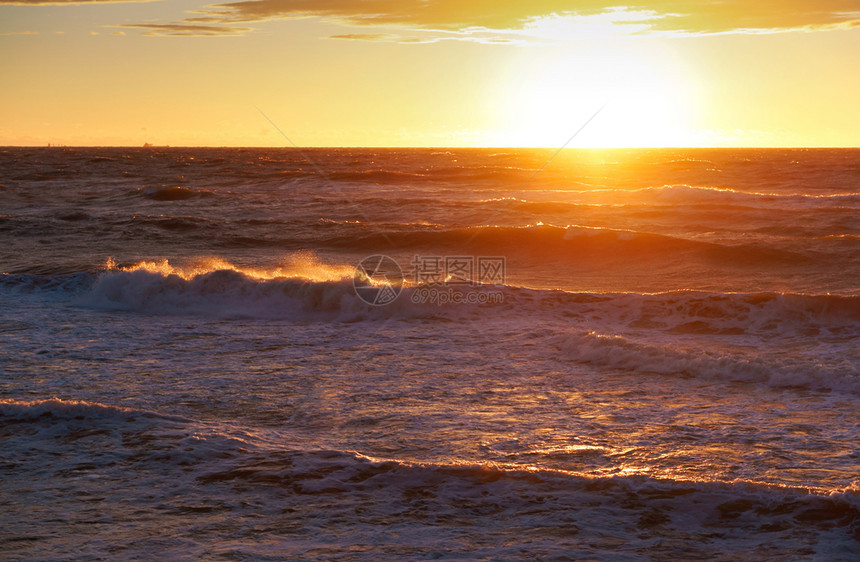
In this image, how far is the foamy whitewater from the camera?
4.75 meters

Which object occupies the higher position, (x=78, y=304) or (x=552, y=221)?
(x=552, y=221)

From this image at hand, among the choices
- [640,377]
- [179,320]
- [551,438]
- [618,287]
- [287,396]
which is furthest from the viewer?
[618,287]

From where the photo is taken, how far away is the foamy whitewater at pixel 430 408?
4.75m

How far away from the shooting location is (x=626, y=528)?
475cm

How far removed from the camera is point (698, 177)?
4356cm

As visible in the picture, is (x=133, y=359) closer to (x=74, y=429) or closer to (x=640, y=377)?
(x=74, y=429)

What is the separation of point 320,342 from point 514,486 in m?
5.59

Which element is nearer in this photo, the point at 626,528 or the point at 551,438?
the point at 626,528

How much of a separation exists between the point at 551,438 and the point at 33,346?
690cm

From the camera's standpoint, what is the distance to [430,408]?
282 inches

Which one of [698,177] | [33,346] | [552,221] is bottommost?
[33,346]

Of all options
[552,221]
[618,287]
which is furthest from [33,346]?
[552,221]

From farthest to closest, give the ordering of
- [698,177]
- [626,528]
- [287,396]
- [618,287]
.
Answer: [698,177]
[618,287]
[287,396]
[626,528]

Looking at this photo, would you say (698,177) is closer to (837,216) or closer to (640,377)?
(837,216)
